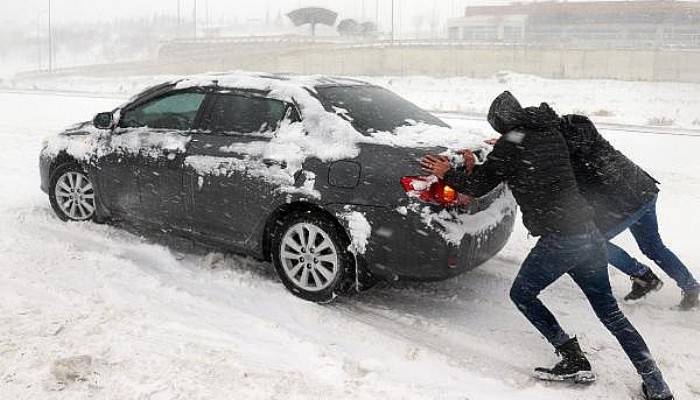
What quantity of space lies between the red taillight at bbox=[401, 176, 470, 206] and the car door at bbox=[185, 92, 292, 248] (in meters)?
1.08

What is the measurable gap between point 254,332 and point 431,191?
149cm

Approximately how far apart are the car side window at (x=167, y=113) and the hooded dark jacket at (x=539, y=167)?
2797 mm

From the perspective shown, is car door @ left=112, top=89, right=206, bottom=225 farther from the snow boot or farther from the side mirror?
the snow boot

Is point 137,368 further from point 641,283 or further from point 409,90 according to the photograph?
point 409,90

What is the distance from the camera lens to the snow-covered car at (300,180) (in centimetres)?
405

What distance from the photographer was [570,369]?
3.51 metres

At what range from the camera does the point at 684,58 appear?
4412 cm

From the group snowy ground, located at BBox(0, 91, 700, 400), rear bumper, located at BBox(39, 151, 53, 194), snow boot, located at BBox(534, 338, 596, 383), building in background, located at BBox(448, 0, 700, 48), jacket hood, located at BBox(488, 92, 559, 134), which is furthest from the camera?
building in background, located at BBox(448, 0, 700, 48)

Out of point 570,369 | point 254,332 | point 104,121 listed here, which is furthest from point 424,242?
point 104,121

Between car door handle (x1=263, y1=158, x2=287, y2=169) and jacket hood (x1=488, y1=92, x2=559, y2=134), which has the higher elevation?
jacket hood (x1=488, y1=92, x2=559, y2=134)

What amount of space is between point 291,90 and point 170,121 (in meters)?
1.27

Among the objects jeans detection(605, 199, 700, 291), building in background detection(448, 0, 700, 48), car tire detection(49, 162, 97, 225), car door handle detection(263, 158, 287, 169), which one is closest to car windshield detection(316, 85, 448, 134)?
car door handle detection(263, 158, 287, 169)

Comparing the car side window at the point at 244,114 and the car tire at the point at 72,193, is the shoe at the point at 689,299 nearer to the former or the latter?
the car side window at the point at 244,114

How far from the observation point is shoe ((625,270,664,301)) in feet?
15.3
